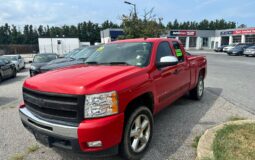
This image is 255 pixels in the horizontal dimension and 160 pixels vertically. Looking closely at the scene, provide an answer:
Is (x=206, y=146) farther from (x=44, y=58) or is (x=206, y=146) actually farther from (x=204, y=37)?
(x=204, y=37)

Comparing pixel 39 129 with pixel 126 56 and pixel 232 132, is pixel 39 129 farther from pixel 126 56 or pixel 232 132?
pixel 232 132

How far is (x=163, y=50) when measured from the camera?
4.61m

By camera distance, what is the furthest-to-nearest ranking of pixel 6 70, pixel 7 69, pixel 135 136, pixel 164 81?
pixel 7 69, pixel 6 70, pixel 164 81, pixel 135 136

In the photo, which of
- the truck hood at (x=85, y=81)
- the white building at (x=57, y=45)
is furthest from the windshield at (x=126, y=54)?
the white building at (x=57, y=45)

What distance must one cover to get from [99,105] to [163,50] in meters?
2.29

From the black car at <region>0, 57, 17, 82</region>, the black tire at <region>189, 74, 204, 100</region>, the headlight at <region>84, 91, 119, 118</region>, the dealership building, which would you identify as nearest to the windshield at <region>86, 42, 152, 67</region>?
the headlight at <region>84, 91, 119, 118</region>

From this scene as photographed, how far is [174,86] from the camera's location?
4711 millimetres

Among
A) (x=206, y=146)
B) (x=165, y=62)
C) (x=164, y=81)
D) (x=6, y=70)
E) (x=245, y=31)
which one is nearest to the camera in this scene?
(x=206, y=146)

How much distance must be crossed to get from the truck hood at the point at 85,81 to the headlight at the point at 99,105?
0.07 meters

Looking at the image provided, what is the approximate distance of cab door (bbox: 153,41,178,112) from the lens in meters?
3.99

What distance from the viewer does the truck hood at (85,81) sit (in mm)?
2842

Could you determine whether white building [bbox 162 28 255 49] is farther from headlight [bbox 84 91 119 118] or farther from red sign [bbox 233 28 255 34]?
headlight [bbox 84 91 119 118]

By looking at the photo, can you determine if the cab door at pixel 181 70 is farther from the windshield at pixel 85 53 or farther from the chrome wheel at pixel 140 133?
the windshield at pixel 85 53

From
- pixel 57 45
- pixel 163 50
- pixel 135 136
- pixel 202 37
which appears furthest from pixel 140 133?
pixel 202 37
